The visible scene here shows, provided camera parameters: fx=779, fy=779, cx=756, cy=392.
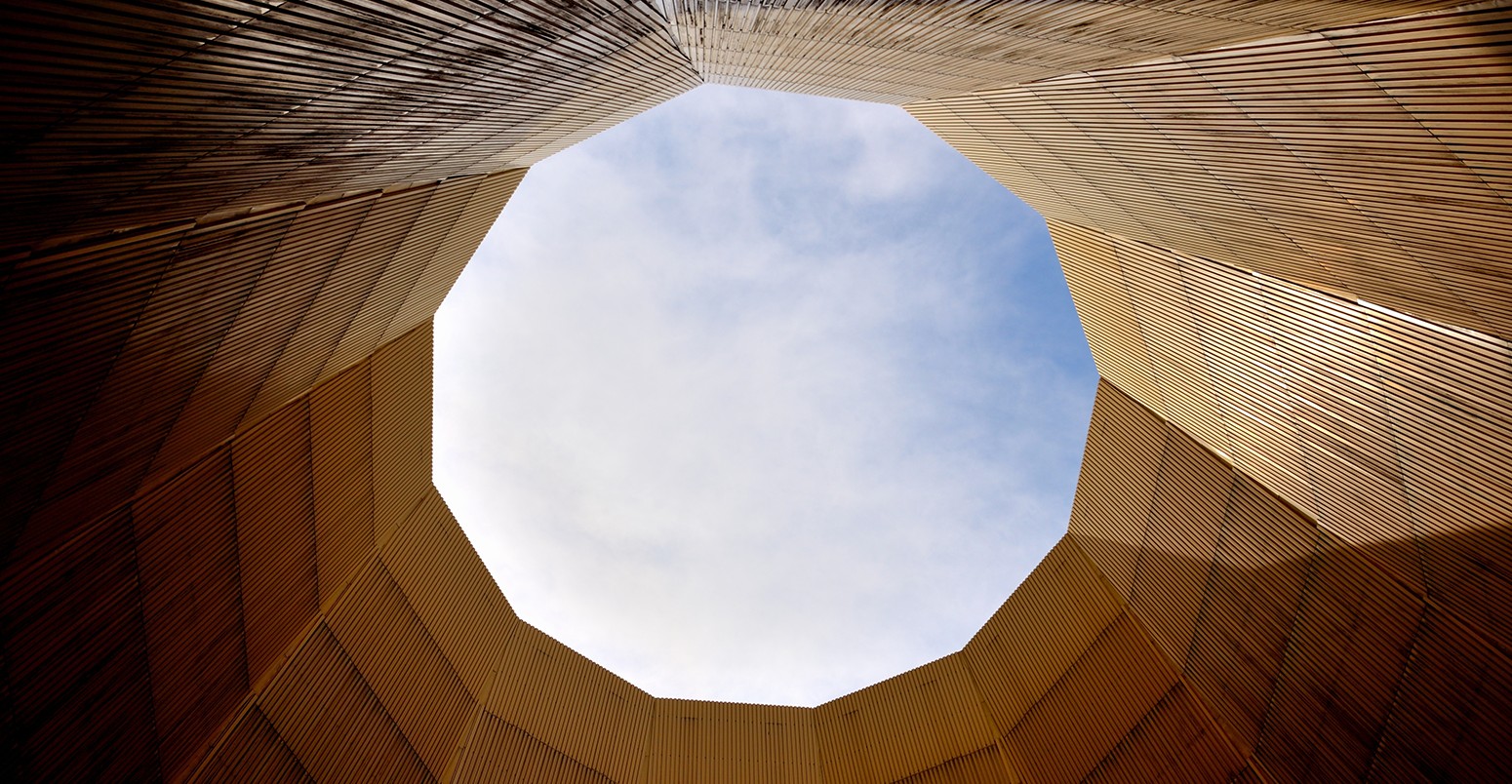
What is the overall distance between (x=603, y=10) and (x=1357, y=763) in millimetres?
11284

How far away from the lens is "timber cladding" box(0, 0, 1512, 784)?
4820 millimetres

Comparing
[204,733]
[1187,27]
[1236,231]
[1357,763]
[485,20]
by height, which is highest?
[1187,27]

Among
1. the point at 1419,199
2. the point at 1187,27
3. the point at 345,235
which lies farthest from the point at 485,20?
the point at 1419,199

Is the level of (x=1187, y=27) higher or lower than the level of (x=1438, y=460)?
higher

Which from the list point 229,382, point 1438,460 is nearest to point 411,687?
point 229,382

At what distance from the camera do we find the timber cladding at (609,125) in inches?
190

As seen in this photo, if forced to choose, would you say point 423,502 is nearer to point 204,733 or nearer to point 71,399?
point 204,733

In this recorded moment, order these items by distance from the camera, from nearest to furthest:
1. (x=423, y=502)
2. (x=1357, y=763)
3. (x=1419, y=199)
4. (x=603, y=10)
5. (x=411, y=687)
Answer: (x=1419, y=199) < (x=603, y=10) < (x=1357, y=763) < (x=411, y=687) < (x=423, y=502)

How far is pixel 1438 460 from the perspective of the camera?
7266 millimetres

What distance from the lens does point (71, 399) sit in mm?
5586

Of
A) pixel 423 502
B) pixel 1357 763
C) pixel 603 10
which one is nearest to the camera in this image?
pixel 603 10

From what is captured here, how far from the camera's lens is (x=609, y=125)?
13812 millimetres

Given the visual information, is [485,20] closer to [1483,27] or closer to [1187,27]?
[1187,27]

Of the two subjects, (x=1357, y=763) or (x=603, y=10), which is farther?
(x=1357, y=763)
